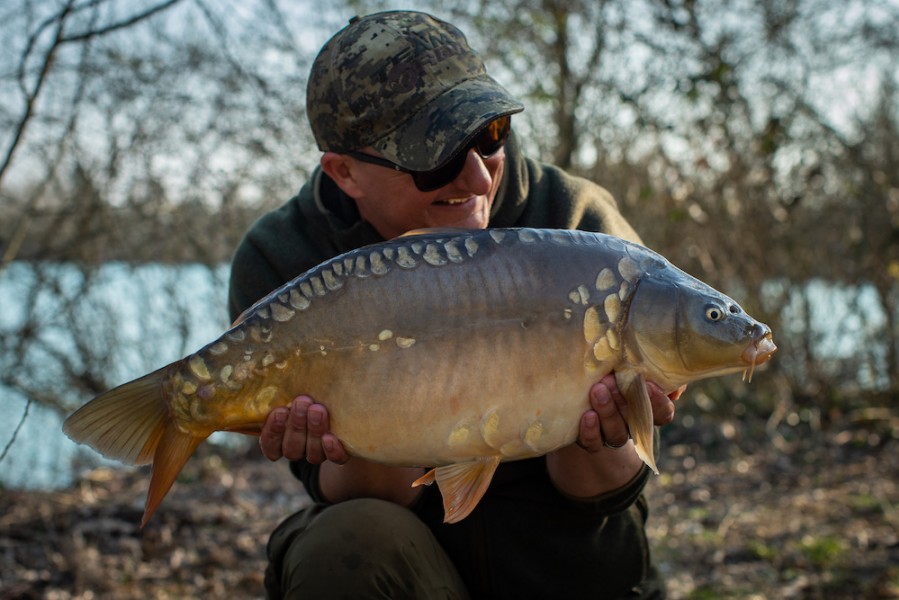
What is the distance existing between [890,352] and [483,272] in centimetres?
458

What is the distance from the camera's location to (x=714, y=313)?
149cm

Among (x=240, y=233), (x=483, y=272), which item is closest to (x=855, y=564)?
(x=483, y=272)

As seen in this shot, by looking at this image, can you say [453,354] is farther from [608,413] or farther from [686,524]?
[686,524]

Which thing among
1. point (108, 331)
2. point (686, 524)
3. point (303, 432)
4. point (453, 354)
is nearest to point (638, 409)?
point (453, 354)

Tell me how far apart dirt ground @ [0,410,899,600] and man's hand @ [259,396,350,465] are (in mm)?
1550

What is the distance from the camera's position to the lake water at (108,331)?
4734 mm

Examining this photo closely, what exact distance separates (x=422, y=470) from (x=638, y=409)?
2.38 feet

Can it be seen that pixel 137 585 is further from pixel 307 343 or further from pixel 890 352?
pixel 890 352

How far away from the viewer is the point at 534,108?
581 centimetres

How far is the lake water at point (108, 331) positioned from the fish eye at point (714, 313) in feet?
12.5

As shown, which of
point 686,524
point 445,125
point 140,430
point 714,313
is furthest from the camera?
point 686,524

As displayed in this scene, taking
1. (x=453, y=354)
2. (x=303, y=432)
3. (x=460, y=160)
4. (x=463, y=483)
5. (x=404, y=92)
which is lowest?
(x=463, y=483)

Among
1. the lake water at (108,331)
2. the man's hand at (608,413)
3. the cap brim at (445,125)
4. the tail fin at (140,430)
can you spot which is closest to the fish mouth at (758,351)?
the man's hand at (608,413)

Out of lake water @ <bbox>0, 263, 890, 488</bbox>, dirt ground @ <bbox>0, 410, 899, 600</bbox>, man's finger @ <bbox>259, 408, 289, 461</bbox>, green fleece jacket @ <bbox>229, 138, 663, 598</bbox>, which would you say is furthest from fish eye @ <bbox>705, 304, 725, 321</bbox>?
lake water @ <bbox>0, 263, 890, 488</bbox>
